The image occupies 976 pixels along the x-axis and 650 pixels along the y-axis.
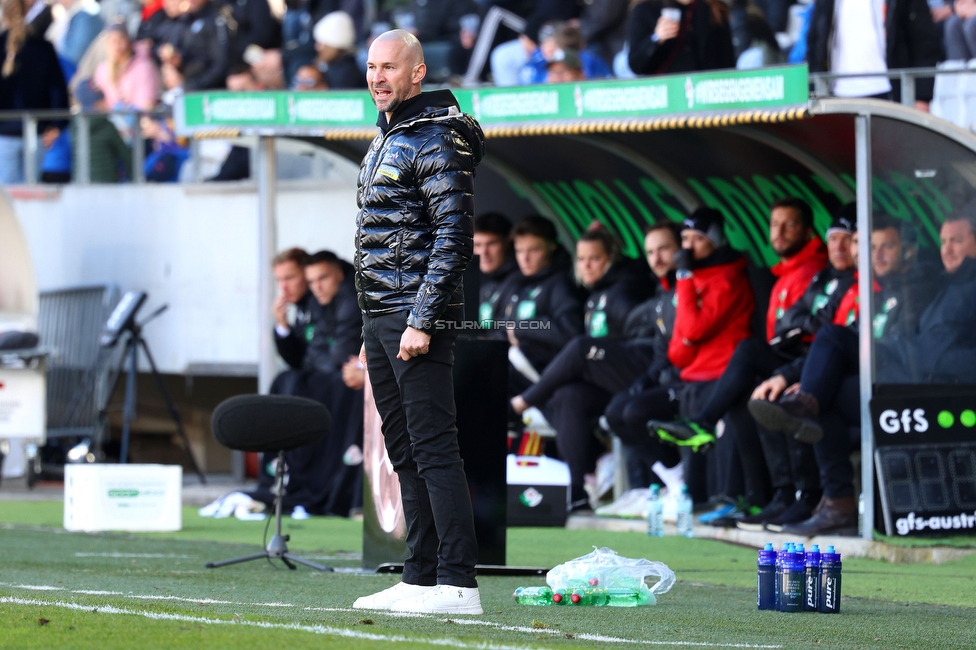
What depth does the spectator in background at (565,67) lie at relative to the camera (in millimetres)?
11758

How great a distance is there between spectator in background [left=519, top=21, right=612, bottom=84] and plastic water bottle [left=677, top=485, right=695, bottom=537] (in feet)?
12.1

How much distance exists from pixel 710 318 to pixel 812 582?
4721mm

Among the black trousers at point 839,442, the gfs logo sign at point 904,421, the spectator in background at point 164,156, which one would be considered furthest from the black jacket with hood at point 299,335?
the gfs logo sign at point 904,421

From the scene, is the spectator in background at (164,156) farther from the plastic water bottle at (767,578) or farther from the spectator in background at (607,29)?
the plastic water bottle at (767,578)

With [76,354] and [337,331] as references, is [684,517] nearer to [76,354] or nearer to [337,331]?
[337,331]

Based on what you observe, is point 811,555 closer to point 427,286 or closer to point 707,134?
point 427,286

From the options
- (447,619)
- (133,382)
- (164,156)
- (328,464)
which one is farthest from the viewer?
(164,156)

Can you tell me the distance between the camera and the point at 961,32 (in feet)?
34.4

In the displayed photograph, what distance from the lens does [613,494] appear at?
37.9 feet

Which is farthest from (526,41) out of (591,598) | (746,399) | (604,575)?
(591,598)

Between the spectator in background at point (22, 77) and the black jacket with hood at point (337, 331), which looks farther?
the spectator in background at point (22, 77)

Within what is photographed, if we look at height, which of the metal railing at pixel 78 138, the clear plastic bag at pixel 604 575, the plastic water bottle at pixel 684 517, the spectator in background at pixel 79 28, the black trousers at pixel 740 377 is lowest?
the plastic water bottle at pixel 684 517

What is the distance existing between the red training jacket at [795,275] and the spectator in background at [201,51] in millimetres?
6379

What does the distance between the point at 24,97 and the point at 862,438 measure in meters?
9.22
